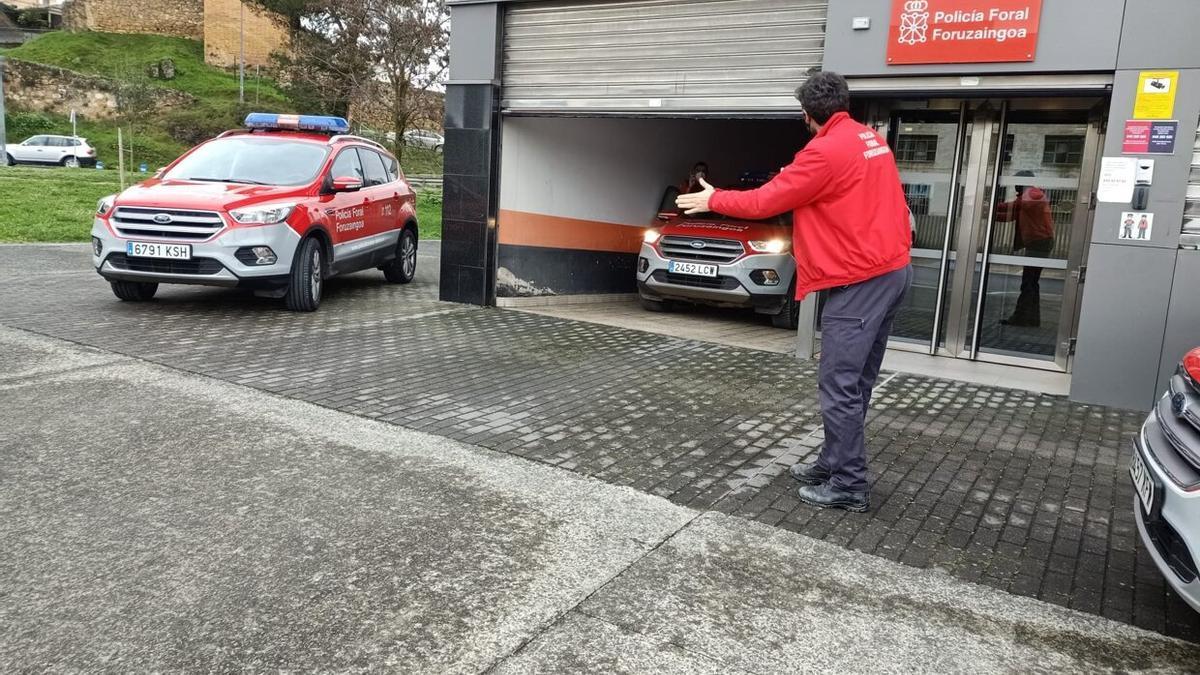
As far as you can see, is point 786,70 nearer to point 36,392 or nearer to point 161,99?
point 36,392

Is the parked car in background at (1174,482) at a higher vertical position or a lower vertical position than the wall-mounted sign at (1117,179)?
lower

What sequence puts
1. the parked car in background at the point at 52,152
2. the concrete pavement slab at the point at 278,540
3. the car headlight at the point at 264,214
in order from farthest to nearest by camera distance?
the parked car in background at the point at 52,152 < the car headlight at the point at 264,214 < the concrete pavement slab at the point at 278,540

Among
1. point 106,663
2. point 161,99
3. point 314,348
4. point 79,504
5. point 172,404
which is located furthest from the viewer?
point 161,99

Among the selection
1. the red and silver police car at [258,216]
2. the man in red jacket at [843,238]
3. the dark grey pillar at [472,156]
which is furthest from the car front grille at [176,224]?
the man in red jacket at [843,238]

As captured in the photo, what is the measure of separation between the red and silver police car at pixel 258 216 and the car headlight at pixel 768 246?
14.6ft

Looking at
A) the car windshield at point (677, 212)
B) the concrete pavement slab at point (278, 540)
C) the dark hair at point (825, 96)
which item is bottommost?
the concrete pavement slab at point (278, 540)

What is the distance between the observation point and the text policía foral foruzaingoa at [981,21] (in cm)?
656

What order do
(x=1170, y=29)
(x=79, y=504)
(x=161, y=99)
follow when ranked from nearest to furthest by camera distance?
1. (x=79, y=504)
2. (x=1170, y=29)
3. (x=161, y=99)

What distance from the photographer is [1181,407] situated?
3082 mm

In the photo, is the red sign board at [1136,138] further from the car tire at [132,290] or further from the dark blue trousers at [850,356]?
the car tire at [132,290]

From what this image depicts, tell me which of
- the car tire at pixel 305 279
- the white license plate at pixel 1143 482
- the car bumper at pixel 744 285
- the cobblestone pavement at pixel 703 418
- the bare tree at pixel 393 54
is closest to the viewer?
the white license plate at pixel 1143 482

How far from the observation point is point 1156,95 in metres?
6.14

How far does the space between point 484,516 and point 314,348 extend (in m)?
3.89

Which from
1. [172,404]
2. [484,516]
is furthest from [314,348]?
[484,516]
